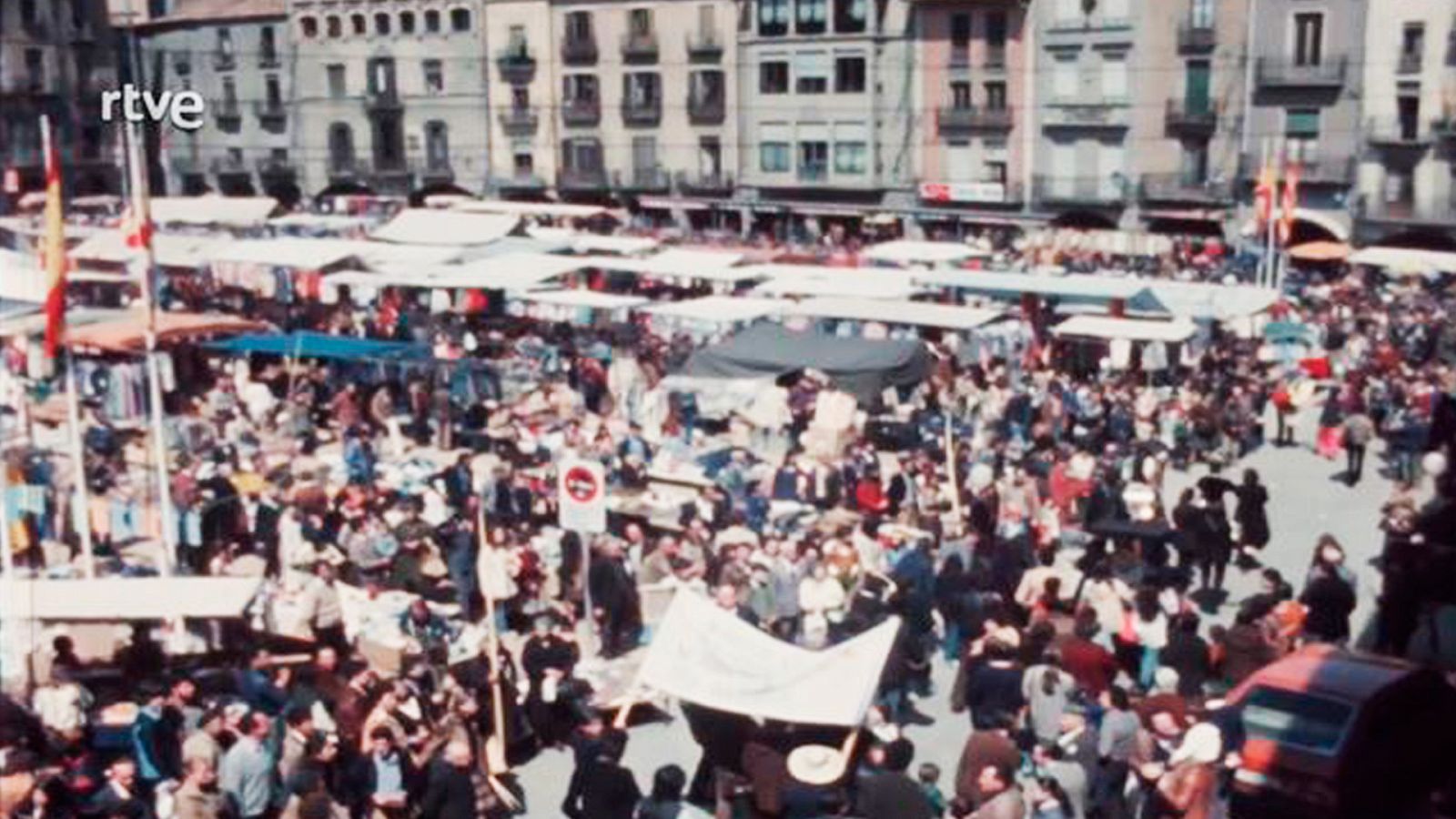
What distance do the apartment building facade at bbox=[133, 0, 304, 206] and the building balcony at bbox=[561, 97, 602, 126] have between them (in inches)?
486

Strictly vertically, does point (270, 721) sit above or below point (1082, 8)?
below

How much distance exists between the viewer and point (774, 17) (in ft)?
183

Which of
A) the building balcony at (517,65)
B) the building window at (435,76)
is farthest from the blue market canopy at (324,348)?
the building window at (435,76)

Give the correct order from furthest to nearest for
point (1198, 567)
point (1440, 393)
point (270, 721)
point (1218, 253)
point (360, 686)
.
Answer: point (1218, 253)
point (1440, 393)
point (1198, 567)
point (360, 686)
point (270, 721)

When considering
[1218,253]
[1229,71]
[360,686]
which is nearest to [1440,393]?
[360,686]

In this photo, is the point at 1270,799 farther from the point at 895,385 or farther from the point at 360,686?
the point at 895,385

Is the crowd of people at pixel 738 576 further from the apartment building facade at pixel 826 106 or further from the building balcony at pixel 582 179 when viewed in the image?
the building balcony at pixel 582 179

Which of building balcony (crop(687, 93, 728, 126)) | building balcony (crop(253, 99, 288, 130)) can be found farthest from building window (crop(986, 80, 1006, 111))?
building balcony (crop(253, 99, 288, 130))

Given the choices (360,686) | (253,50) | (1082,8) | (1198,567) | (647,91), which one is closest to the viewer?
(360,686)

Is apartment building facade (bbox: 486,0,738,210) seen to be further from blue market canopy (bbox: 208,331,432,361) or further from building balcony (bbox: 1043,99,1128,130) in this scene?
blue market canopy (bbox: 208,331,432,361)

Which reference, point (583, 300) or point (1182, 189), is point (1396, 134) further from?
point (583, 300)

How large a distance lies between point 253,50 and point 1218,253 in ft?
127

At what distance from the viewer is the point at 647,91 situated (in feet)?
192

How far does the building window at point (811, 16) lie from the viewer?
179ft
